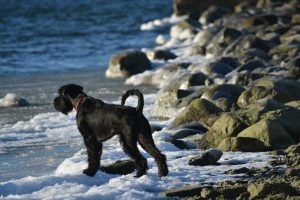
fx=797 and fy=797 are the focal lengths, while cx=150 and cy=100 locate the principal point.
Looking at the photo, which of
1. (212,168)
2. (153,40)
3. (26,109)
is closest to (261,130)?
(212,168)

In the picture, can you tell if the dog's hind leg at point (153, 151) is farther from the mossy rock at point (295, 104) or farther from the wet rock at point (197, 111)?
the mossy rock at point (295, 104)

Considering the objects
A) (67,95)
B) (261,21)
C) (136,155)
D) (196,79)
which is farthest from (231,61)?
(261,21)

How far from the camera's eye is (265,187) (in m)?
8.10

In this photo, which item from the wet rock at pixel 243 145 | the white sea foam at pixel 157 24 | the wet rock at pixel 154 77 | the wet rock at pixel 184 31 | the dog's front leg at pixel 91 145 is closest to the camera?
the dog's front leg at pixel 91 145

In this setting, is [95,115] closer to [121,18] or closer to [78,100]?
[78,100]

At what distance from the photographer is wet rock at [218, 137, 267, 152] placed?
425 inches

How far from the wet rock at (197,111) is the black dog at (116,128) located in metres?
3.59

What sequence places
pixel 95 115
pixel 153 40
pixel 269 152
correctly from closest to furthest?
pixel 95 115 → pixel 269 152 → pixel 153 40

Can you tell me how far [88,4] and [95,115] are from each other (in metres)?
49.2

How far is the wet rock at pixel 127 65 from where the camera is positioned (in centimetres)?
2258

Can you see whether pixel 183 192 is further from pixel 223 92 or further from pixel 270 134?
pixel 223 92

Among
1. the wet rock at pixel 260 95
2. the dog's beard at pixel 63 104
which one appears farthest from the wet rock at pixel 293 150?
the wet rock at pixel 260 95

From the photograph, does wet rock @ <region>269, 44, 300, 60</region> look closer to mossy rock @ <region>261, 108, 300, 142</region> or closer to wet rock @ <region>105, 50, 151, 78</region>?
wet rock @ <region>105, 50, 151, 78</region>

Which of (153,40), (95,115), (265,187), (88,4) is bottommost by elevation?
(265,187)
